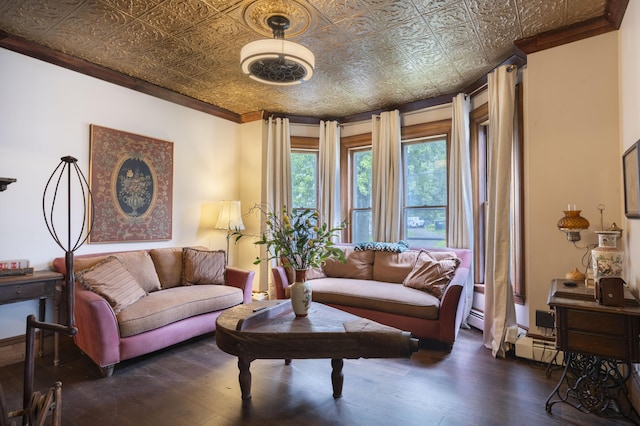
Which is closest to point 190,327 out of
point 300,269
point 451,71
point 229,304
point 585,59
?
point 229,304

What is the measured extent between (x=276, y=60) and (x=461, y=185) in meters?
2.64

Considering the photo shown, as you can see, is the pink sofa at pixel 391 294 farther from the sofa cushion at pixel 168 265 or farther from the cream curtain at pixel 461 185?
the sofa cushion at pixel 168 265

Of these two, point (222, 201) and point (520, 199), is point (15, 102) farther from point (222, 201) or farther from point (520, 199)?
point (520, 199)

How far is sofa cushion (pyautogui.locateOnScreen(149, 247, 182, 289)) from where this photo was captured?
378 cm

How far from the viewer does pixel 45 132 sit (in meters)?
3.18

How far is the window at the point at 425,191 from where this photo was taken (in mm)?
4500

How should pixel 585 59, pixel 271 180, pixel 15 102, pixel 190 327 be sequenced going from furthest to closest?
1. pixel 271 180
2. pixel 190 327
3. pixel 15 102
4. pixel 585 59

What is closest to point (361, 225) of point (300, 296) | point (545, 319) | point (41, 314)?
point (545, 319)

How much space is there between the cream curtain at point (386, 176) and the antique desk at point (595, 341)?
237cm

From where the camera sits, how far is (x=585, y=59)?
2.78m

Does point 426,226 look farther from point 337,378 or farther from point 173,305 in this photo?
point 173,305

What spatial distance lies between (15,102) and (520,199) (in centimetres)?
475

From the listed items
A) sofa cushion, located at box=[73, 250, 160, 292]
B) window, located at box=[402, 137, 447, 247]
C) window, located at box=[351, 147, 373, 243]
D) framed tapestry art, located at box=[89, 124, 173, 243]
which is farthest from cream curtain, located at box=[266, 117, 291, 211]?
sofa cushion, located at box=[73, 250, 160, 292]

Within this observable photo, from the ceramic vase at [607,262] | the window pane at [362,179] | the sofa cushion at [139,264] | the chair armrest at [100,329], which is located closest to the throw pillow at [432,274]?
the ceramic vase at [607,262]
